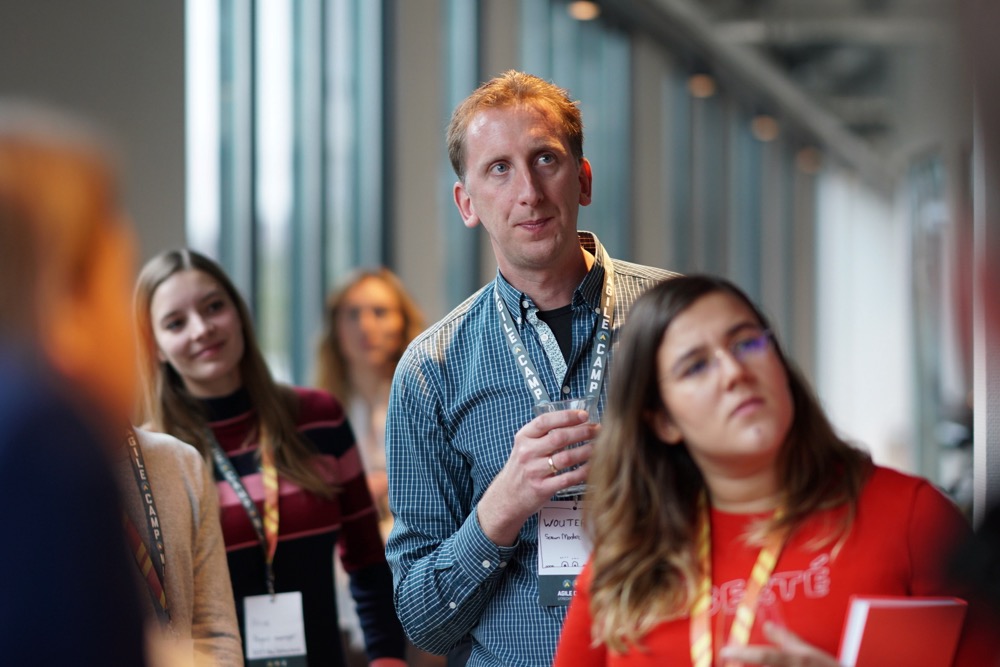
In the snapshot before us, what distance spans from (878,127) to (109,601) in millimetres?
19465

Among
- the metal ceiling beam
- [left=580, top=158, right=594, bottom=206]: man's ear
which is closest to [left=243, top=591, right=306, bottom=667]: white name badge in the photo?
[left=580, top=158, right=594, bottom=206]: man's ear

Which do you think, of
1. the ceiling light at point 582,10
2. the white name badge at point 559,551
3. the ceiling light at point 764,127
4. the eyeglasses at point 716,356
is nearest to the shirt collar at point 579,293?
the white name badge at point 559,551

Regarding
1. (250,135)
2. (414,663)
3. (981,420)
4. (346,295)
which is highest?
(250,135)

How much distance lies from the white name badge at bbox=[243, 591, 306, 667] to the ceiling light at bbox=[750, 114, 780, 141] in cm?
1481

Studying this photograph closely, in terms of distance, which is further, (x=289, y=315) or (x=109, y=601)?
(x=289, y=315)

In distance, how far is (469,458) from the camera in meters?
2.47

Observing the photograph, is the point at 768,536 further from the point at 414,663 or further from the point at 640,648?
the point at 414,663

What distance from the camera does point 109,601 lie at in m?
1.31

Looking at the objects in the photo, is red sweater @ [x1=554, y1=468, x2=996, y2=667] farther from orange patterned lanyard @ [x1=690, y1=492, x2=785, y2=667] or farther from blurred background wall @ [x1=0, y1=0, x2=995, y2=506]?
blurred background wall @ [x1=0, y1=0, x2=995, y2=506]

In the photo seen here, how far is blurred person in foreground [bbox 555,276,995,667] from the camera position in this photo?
1.69m

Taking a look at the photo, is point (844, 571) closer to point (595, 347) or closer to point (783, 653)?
point (783, 653)

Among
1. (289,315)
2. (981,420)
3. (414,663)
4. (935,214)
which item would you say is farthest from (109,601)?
(935,214)

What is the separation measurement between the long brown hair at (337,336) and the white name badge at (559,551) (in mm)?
2505

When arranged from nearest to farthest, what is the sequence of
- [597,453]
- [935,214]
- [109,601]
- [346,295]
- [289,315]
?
[109,601] < [597,453] < [346,295] < [289,315] < [935,214]
